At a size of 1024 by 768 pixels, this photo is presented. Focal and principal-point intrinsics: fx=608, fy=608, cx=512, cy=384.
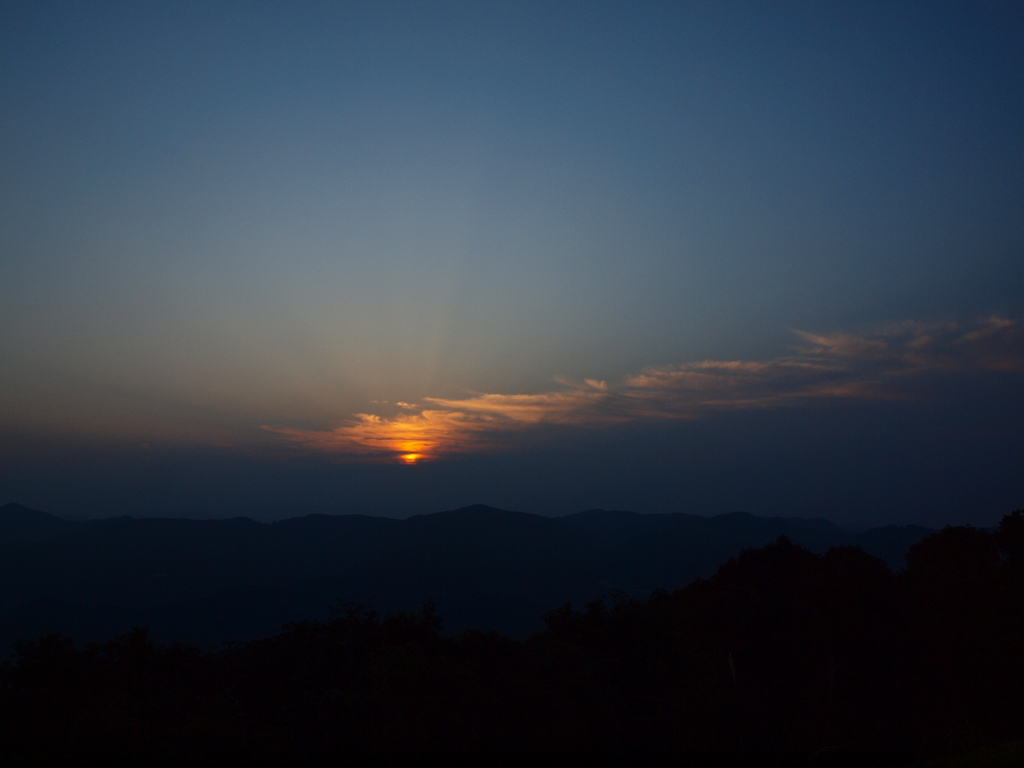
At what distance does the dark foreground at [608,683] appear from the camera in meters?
19.4

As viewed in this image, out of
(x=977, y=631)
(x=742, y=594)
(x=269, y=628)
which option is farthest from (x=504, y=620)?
(x=977, y=631)

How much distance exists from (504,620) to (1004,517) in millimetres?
147323

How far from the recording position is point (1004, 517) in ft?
94.1

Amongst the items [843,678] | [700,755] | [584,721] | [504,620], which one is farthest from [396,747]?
[504,620]

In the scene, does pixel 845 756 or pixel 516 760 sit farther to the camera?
pixel 845 756

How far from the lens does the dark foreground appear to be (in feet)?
63.8

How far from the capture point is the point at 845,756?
24.7 metres

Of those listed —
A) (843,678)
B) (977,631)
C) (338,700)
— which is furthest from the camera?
(843,678)

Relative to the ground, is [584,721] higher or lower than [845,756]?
higher

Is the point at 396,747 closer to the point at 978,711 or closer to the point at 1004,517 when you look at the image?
the point at 978,711

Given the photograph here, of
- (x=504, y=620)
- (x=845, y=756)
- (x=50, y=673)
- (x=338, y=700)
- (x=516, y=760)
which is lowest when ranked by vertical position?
(x=504, y=620)

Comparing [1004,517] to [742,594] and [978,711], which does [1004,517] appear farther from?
[742,594]

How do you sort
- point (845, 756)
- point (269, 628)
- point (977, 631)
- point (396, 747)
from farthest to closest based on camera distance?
1. point (269, 628)
2. point (977, 631)
3. point (845, 756)
4. point (396, 747)

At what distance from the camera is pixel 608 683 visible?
80.0ft
